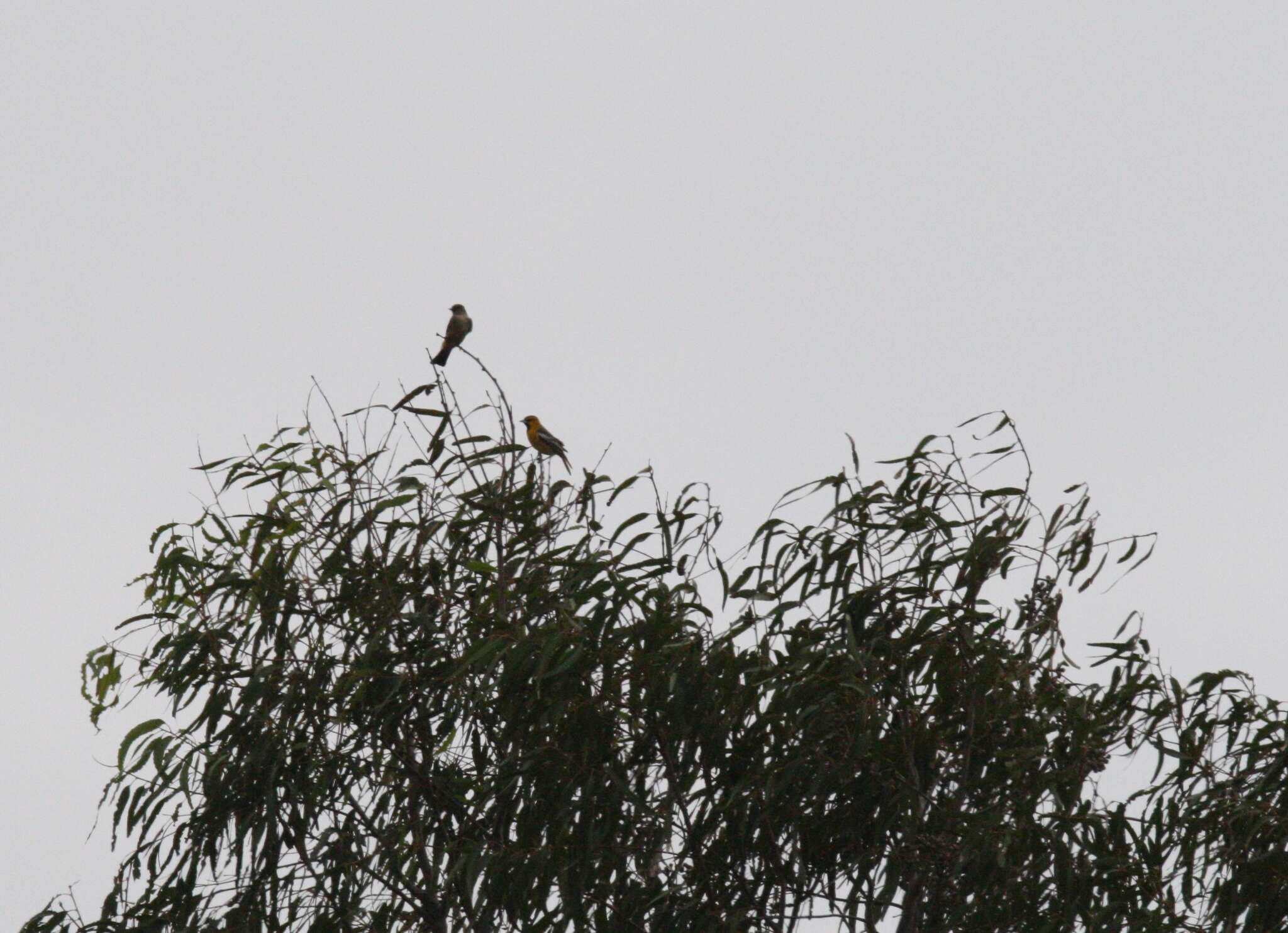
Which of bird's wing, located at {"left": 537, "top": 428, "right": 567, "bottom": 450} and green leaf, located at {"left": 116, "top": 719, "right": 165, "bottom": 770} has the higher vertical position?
bird's wing, located at {"left": 537, "top": 428, "right": 567, "bottom": 450}

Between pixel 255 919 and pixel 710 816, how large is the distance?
133cm

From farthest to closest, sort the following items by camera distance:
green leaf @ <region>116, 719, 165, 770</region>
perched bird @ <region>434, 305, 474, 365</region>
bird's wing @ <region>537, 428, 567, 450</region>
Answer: perched bird @ <region>434, 305, 474, 365</region>, bird's wing @ <region>537, 428, 567, 450</region>, green leaf @ <region>116, 719, 165, 770</region>

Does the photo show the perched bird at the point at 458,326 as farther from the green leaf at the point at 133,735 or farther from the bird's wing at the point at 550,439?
the green leaf at the point at 133,735

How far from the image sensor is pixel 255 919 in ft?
15.5

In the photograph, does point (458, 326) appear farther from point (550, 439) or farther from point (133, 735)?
point (133, 735)

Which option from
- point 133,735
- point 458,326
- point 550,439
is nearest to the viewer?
point 133,735

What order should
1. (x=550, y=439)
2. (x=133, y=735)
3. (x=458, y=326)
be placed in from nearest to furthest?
(x=133, y=735) < (x=550, y=439) < (x=458, y=326)

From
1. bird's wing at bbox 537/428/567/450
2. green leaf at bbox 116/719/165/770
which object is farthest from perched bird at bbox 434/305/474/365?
green leaf at bbox 116/719/165/770

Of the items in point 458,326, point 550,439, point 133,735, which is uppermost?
point 458,326

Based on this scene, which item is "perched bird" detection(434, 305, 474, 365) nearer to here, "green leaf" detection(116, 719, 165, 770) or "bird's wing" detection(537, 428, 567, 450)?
"bird's wing" detection(537, 428, 567, 450)

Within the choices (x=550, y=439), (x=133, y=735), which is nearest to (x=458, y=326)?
(x=550, y=439)

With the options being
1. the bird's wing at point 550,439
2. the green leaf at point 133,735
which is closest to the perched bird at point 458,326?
the bird's wing at point 550,439

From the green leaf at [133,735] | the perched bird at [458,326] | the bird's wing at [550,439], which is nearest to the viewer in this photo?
the green leaf at [133,735]

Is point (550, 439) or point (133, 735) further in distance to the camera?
point (550, 439)
